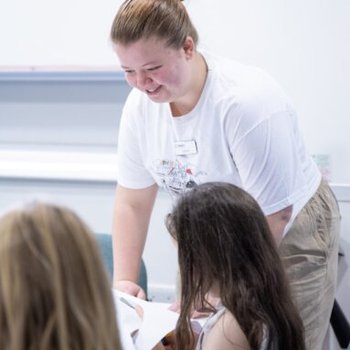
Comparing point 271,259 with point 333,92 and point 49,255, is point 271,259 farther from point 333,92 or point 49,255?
point 333,92

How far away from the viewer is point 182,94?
1.33 metres

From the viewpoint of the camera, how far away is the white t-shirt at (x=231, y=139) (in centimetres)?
128

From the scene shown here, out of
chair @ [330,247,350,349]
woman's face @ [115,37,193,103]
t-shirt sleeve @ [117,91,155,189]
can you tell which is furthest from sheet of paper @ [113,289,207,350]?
chair @ [330,247,350,349]

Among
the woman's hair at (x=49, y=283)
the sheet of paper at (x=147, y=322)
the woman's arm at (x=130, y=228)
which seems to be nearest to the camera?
the woman's hair at (x=49, y=283)

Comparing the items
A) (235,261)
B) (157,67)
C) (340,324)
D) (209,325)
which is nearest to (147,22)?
(157,67)

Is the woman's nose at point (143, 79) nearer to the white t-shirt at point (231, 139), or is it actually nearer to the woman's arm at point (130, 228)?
the white t-shirt at point (231, 139)

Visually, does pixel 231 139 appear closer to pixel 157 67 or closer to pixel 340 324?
pixel 157 67

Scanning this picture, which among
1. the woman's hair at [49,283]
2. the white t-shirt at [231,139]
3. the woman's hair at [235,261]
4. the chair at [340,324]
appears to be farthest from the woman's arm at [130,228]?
the woman's hair at [49,283]

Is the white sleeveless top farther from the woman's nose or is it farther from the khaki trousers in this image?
the woman's nose

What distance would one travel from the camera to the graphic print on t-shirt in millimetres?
1416

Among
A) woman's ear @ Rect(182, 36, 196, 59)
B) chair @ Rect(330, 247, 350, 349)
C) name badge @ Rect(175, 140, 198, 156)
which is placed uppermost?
woman's ear @ Rect(182, 36, 196, 59)

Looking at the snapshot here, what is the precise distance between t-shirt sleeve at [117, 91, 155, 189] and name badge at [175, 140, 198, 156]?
12 centimetres

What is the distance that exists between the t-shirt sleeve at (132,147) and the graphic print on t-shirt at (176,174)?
0.08 m

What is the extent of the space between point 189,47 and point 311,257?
0.60m
